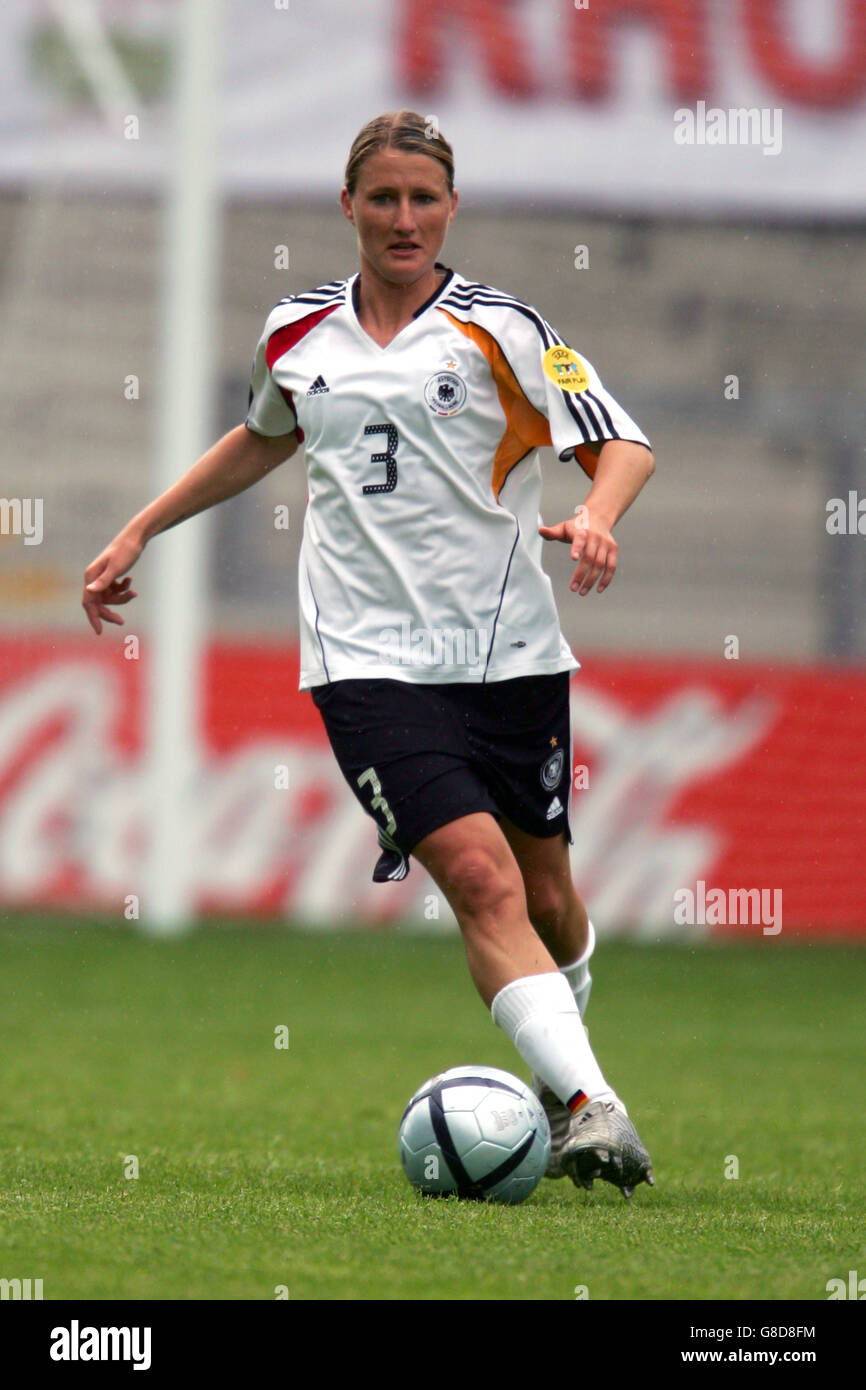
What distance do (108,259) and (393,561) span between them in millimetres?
12064

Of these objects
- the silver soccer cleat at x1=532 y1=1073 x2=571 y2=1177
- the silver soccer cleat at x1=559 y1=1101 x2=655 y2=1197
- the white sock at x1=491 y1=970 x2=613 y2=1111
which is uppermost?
the white sock at x1=491 y1=970 x2=613 y2=1111

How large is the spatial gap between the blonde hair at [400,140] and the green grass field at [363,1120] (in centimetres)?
200

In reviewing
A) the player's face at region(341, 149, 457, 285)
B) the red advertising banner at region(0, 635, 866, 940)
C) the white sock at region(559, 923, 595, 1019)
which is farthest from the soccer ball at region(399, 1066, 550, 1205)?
the red advertising banner at region(0, 635, 866, 940)

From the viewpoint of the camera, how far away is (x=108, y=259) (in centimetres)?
1546

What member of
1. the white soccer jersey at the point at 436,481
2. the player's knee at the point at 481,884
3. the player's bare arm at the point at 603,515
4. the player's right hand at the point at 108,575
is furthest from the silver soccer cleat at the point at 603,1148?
the player's right hand at the point at 108,575

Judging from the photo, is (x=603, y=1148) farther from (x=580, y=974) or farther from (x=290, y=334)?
(x=290, y=334)

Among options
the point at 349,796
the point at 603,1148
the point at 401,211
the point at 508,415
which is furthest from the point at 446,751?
the point at 349,796

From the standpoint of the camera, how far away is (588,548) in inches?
142

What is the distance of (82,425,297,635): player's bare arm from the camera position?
4.42m

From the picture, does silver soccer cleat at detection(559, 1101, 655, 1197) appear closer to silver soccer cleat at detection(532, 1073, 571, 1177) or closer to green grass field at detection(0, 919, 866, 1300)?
green grass field at detection(0, 919, 866, 1300)

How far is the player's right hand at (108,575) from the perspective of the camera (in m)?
4.36

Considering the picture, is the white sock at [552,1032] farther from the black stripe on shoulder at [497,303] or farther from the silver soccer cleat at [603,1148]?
the black stripe on shoulder at [497,303]

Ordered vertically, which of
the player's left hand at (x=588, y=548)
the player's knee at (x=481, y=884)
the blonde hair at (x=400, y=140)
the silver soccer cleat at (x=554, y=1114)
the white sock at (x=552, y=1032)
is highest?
the blonde hair at (x=400, y=140)

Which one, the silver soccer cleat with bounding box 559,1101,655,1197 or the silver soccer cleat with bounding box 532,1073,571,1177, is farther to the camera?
the silver soccer cleat with bounding box 532,1073,571,1177
